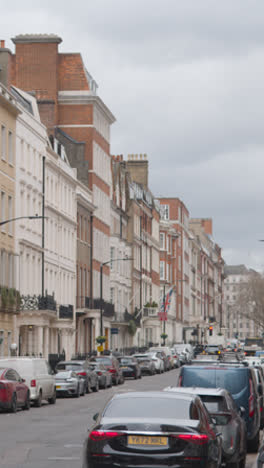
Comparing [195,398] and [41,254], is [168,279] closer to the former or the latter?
[41,254]

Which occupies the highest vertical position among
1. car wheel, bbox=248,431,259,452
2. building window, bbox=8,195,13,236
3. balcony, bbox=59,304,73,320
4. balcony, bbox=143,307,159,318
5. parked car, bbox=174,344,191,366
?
building window, bbox=8,195,13,236

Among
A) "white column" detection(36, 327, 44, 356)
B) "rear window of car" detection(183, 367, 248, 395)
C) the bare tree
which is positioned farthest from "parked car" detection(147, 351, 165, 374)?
the bare tree

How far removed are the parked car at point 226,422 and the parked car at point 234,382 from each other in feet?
12.7

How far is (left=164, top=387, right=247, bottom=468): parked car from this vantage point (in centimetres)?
1708

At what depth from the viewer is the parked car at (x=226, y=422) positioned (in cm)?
1708

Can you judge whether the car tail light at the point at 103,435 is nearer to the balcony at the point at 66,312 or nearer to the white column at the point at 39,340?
the white column at the point at 39,340

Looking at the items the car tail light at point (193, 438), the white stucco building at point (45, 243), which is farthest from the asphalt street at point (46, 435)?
the white stucco building at point (45, 243)

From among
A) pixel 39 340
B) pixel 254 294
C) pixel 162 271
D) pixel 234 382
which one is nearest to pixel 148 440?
pixel 234 382

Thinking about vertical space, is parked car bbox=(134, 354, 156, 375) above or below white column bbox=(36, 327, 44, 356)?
below

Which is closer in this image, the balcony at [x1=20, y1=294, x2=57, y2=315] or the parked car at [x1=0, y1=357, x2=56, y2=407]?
the parked car at [x1=0, y1=357, x2=56, y2=407]

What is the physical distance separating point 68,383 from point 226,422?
28.2m

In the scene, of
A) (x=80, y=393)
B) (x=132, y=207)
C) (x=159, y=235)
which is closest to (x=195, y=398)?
(x=80, y=393)

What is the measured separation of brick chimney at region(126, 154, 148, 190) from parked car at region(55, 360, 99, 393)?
76.6 meters

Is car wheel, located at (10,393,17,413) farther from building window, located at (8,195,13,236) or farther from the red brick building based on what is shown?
the red brick building
